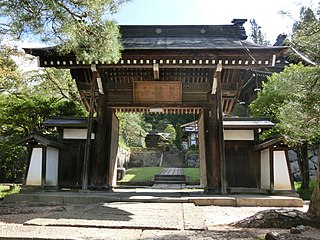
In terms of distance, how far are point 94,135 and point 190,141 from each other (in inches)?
949

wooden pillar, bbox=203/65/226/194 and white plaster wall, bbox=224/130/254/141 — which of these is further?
white plaster wall, bbox=224/130/254/141

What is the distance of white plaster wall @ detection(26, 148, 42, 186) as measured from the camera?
7.83 m

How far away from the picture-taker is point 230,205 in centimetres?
625

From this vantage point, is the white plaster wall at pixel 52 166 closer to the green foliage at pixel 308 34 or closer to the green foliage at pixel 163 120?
the green foliage at pixel 308 34

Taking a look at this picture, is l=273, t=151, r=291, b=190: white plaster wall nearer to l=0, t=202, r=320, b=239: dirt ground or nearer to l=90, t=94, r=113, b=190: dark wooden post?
l=0, t=202, r=320, b=239: dirt ground

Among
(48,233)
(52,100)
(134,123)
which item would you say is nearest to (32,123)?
(52,100)

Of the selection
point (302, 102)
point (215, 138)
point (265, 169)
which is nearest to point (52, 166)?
point (215, 138)

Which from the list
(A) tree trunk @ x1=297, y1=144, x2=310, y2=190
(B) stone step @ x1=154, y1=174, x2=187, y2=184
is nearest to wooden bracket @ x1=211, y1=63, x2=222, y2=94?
(A) tree trunk @ x1=297, y1=144, x2=310, y2=190

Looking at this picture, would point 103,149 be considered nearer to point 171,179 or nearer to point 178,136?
point 171,179

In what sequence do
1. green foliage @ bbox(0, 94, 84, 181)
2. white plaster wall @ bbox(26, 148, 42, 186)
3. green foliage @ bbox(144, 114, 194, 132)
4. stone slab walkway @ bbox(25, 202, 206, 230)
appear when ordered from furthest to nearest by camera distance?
1. green foliage @ bbox(144, 114, 194, 132)
2. green foliage @ bbox(0, 94, 84, 181)
3. white plaster wall @ bbox(26, 148, 42, 186)
4. stone slab walkway @ bbox(25, 202, 206, 230)

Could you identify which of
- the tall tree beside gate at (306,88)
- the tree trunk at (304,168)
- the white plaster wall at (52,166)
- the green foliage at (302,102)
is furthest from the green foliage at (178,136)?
the tall tree beside gate at (306,88)

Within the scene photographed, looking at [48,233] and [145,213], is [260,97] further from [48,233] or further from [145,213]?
[48,233]

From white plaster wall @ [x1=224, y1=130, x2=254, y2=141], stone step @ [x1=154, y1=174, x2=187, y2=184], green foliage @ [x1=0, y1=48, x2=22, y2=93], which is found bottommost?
stone step @ [x1=154, y1=174, x2=187, y2=184]

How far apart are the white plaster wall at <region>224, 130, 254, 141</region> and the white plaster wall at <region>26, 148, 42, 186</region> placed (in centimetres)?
563
